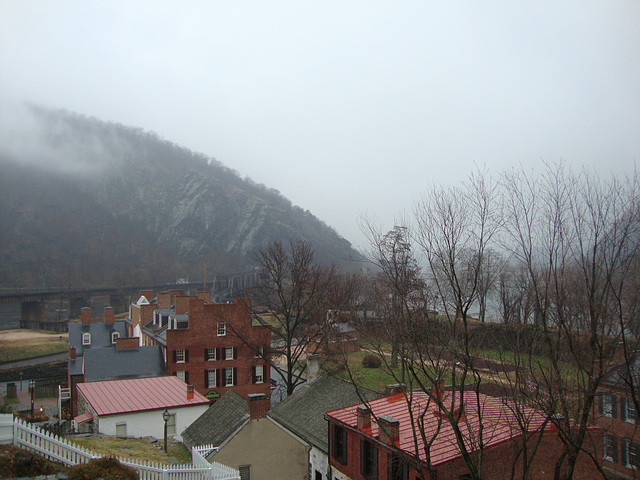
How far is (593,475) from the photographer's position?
49.3ft

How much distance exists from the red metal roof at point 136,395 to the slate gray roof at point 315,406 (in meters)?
4.71

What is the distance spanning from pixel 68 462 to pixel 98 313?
121 m

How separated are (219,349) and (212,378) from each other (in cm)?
222

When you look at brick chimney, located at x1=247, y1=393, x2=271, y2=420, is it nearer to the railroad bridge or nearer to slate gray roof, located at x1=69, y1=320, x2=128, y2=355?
slate gray roof, located at x1=69, y1=320, x2=128, y2=355

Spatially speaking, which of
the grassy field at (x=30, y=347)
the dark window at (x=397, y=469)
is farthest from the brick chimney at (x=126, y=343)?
the grassy field at (x=30, y=347)

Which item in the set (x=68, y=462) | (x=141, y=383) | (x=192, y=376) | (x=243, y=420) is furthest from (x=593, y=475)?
(x=192, y=376)

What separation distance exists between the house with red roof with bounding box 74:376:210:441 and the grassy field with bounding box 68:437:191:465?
0.86m

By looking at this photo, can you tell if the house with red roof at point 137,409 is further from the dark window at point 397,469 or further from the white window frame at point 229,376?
the white window frame at point 229,376

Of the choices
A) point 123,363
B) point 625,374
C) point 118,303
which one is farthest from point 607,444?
point 118,303

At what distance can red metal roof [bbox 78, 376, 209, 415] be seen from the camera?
73.5 ft

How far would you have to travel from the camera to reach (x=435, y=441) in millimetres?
13242

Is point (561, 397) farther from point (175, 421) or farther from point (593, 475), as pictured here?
point (175, 421)

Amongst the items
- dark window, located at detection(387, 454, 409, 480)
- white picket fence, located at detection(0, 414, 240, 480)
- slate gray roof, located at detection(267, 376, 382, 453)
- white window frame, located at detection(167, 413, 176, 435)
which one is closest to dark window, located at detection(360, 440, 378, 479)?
dark window, located at detection(387, 454, 409, 480)

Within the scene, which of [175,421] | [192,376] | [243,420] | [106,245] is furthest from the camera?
[106,245]
